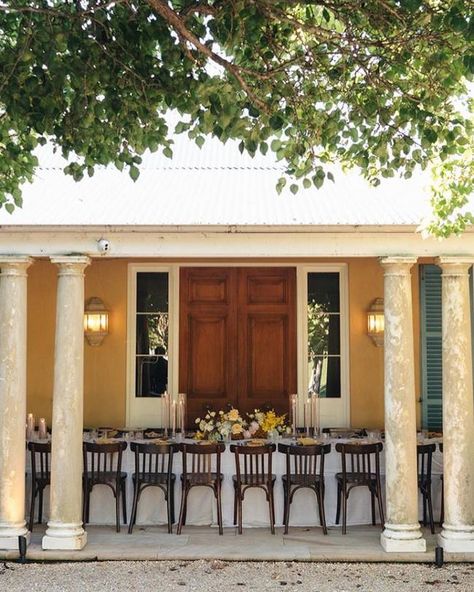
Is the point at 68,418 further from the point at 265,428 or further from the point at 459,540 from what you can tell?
the point at 459,540

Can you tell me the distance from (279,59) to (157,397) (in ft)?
19.8

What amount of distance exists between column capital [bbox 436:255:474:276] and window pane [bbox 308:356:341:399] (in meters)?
3.36

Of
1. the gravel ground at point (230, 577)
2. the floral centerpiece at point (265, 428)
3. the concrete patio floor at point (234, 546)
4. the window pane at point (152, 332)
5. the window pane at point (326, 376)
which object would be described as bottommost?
the gravel ground at point (230, 577)

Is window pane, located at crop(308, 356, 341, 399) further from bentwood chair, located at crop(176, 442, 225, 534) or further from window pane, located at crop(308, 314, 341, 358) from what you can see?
bentwood chair, located at crop(176, 442, 225, 534)

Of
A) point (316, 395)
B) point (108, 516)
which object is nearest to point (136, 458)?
point (108, 516)

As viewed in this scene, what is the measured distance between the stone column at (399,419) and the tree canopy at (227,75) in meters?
1.91

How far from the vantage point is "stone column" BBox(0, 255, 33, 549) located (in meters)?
8.67

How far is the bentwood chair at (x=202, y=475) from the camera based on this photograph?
30.4 feet

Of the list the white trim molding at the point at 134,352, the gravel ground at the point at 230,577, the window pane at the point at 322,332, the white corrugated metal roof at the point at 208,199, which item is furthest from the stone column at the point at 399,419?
the white trim molding at the point at 134,352

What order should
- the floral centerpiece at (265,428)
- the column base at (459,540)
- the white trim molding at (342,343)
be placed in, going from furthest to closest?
the white trim molding at (342,343), the floral centerpiece at (265,428), the column base at (459,540)

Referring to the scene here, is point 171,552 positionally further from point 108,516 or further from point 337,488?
point 337,488

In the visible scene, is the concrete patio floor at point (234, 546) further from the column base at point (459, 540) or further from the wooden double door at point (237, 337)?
the wooden double door at point (237, 337)

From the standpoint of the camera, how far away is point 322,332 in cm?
1196

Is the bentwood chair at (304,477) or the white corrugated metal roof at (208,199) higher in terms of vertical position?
the white corrugated metal roof at (208,199)
